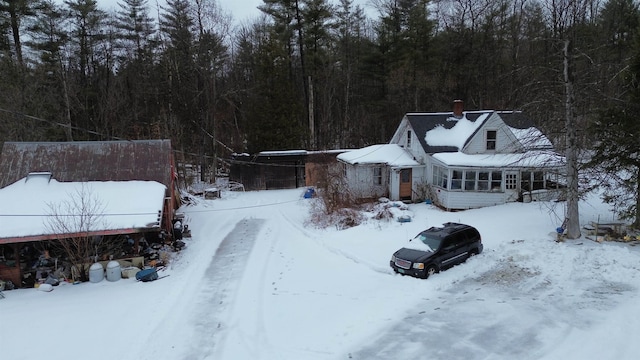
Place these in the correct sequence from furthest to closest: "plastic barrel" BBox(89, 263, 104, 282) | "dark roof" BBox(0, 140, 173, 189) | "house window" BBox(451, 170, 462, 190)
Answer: "house window" BBox(451, 170, 462, 190) < "dark roof" BBox(0, 140, 173, 189) < "plastic barrel" BBox(89, 263, 104, 282)

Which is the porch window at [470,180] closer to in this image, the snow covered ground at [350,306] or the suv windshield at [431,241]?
the snow covered ground at [350,306]

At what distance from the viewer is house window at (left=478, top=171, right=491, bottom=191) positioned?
896 inches

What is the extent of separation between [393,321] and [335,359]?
7.84ft

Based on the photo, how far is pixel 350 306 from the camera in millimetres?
12391

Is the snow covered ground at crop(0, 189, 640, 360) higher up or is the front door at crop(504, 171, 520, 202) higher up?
the front door at crop(504, 171, 520, 202)

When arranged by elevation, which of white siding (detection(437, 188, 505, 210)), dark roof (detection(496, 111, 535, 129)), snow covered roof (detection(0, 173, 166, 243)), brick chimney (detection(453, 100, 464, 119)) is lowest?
white siding (detection(437, 188, 505, 210))

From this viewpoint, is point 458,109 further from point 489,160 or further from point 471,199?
point 471,199

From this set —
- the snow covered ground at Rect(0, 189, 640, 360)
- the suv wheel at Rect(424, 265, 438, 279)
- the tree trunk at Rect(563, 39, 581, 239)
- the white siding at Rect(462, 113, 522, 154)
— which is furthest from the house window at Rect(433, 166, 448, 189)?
the suv wheel at Rect(424, 265, 438, 279)

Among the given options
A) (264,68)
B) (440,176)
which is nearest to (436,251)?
(440,176)

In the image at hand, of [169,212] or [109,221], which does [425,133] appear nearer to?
[169,212]

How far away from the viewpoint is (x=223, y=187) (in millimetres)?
34625

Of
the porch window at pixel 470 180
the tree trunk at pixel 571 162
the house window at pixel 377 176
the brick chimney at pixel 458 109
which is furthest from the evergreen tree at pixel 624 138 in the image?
the house window at pixel 377 176

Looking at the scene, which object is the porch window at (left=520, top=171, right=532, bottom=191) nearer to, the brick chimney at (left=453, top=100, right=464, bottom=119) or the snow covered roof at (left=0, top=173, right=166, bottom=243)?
the brick chimney at (left=453, top=100, right=464, bottom=119)

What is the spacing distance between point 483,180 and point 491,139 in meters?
2.99
